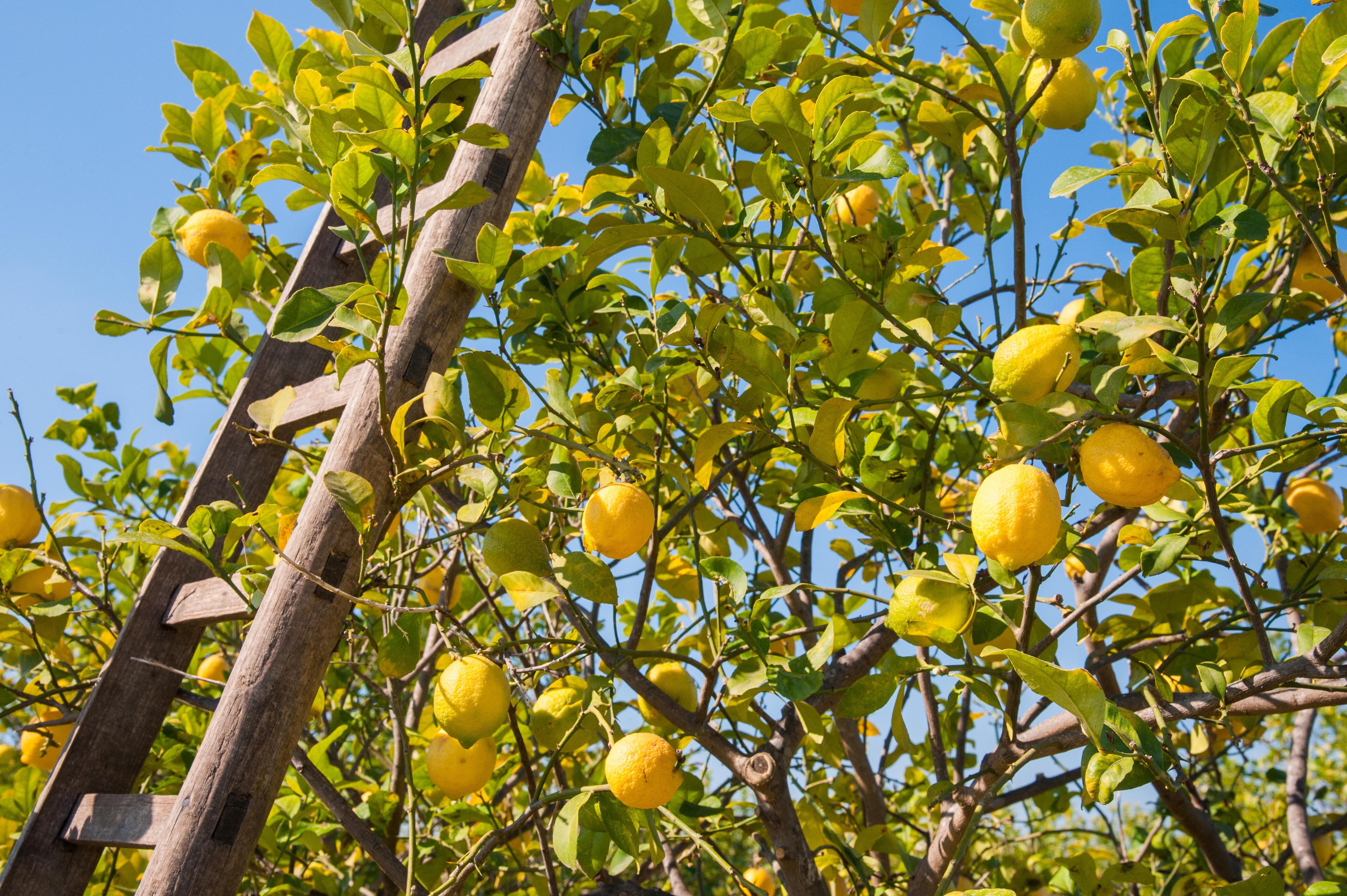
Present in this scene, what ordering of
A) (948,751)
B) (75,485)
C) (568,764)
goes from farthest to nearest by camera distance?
(948,751) < (568,764) < (75,485)

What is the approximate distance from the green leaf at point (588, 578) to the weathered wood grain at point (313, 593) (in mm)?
262

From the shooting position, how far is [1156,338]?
4.25ft

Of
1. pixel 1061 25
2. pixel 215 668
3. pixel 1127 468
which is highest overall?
pixel 1061 25

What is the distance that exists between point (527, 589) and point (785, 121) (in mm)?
594

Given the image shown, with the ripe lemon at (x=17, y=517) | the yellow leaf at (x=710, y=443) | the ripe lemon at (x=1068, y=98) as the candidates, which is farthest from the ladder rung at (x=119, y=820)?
the ripe lemon at (x=1068, y=98)

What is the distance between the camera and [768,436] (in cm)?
126

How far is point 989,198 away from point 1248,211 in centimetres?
80

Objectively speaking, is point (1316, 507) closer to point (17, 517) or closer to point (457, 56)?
point (457, 56)

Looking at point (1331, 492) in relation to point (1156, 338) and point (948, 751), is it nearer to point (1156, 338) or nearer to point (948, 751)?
point (1156, 338)

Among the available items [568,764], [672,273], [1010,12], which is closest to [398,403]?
[672,273]

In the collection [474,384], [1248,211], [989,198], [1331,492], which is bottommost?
[474,384]

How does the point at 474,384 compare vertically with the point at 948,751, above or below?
below

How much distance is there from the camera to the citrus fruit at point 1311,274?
1622 mm

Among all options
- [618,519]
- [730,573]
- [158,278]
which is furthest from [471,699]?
[158,278]
